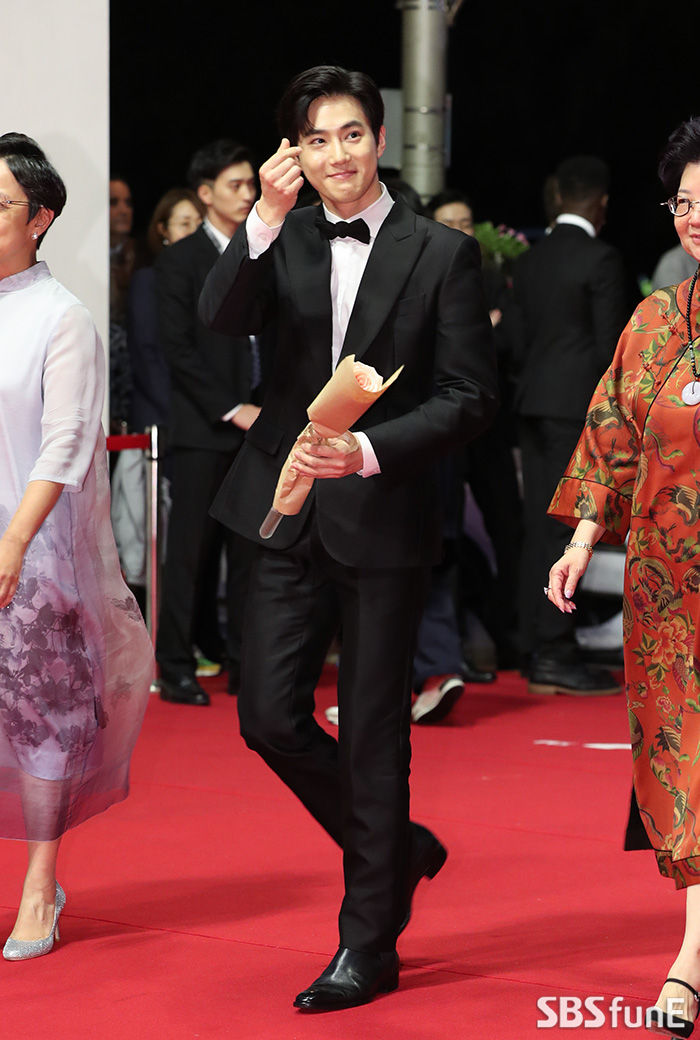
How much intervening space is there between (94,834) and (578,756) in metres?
1.59

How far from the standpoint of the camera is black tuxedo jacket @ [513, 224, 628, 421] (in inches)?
223

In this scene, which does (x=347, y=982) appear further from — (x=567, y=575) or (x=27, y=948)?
(x=567, y=575)

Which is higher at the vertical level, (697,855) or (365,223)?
(365,223)

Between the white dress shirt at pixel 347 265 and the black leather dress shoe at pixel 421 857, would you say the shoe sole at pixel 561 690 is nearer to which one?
the black leather dress shoe at pixel 421 857

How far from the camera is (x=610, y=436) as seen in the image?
2863mm

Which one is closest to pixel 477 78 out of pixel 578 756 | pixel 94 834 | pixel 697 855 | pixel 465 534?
pixel 465 534

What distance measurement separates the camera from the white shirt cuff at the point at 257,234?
277 centimetres

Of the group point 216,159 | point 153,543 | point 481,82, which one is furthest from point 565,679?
point 481,82

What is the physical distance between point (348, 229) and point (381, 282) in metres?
0.11

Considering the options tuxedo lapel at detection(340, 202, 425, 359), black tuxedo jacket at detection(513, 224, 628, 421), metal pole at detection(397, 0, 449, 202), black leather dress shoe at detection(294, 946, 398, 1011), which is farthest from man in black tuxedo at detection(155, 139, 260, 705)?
black leather dress shoe at detection(294, 946, 398, 1011)

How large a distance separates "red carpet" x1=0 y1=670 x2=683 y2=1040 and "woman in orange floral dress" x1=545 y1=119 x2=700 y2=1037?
31cm

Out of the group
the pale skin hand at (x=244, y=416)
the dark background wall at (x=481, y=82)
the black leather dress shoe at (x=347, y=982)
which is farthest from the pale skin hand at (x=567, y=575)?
the dark background wall at (x=481, y=82)

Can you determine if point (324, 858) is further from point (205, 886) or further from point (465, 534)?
point (465, 534)

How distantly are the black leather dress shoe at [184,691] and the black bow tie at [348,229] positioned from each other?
2.90m
